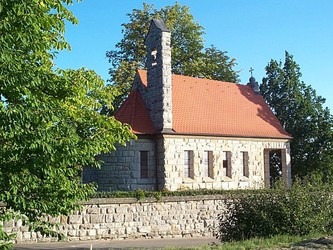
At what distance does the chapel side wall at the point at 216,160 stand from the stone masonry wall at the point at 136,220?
3.43 m

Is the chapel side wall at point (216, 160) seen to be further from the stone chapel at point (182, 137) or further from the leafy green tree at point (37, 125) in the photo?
the leafy green tree at point (37, 125)

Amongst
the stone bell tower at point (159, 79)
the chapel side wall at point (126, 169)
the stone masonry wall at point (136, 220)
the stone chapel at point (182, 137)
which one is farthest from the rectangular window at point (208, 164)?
the stone masonry wall at point (136, 220)

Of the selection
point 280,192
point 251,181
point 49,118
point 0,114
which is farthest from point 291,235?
point 251,181

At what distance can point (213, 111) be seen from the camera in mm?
28062

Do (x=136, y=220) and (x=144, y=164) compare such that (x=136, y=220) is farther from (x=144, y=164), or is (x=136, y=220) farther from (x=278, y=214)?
(x=278, y=214)

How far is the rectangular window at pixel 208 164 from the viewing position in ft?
85.8

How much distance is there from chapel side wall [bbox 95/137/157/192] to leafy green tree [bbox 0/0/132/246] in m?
14.1

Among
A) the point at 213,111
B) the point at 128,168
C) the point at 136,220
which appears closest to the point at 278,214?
the point at 136,220

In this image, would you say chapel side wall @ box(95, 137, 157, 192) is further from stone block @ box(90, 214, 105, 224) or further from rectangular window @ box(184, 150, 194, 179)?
stone block @ box(90, 214, 105, 224)

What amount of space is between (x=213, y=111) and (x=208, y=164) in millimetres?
3544

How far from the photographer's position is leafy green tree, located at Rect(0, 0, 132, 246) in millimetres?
7684

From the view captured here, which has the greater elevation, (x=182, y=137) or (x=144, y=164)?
(x=182, y=137)

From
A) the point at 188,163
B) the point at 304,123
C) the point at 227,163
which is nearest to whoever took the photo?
the point at 188,163

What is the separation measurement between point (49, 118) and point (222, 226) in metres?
7.51
